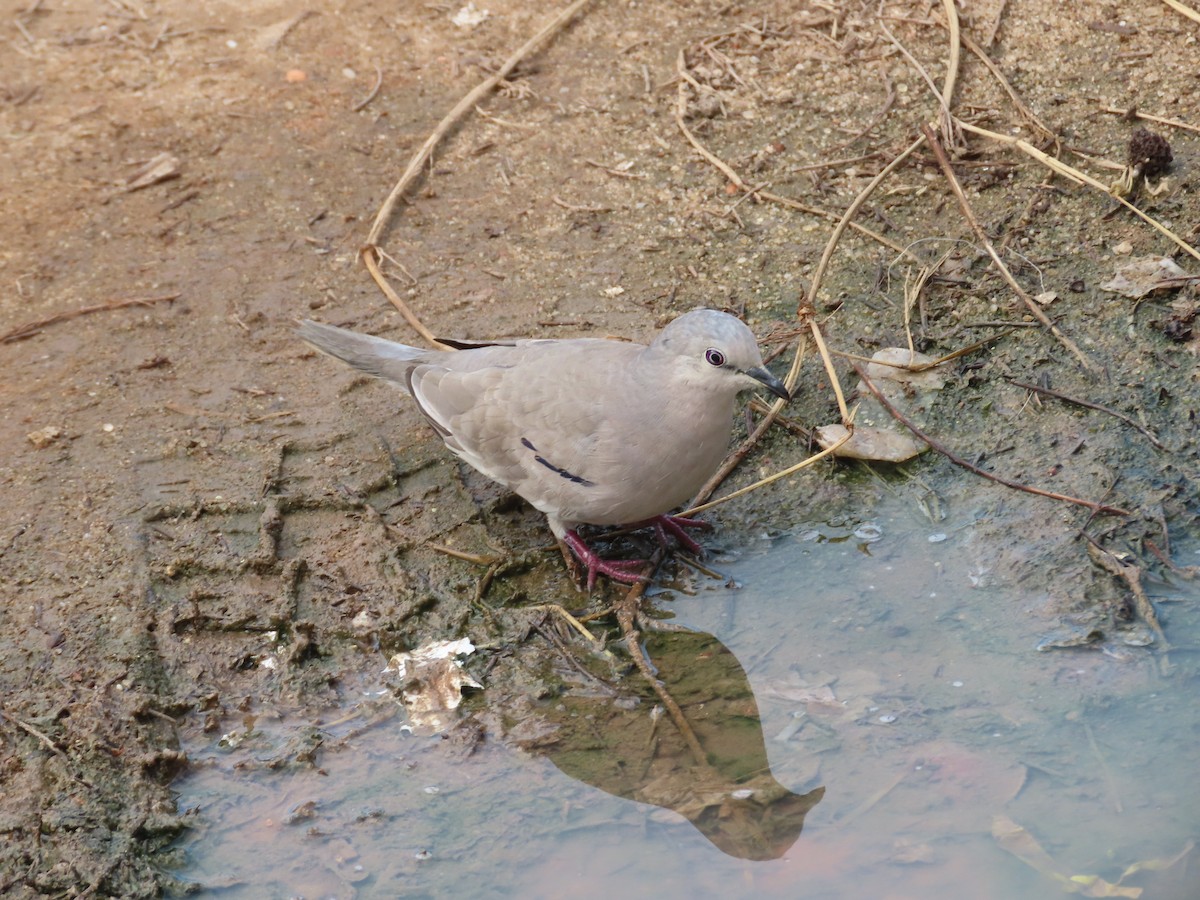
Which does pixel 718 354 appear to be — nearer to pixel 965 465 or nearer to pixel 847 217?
pixel 965 465

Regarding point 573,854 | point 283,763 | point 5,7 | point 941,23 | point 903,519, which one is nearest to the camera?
point 573,854

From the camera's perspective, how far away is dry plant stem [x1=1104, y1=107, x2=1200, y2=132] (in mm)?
5188

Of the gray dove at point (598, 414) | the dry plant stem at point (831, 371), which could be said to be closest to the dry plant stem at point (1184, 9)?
the dry plant stem at point (831, 371)

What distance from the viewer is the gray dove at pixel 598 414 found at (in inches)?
147

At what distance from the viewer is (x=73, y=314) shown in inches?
201

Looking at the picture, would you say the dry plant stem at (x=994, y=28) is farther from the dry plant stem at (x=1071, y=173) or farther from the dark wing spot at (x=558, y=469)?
the dark wing spot at (x=558, y=469)

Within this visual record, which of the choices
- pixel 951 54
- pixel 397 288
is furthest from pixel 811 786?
pixel 951 54

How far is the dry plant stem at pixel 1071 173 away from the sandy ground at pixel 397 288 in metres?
0.05

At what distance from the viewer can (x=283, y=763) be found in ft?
11.8

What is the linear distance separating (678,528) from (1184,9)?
3741 mm

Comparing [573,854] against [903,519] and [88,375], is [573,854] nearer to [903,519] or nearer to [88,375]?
[903,519]

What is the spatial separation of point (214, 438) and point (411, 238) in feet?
4.71

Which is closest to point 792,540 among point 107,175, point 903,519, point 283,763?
point 903,519

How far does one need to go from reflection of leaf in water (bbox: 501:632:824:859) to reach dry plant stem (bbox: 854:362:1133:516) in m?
1.15
